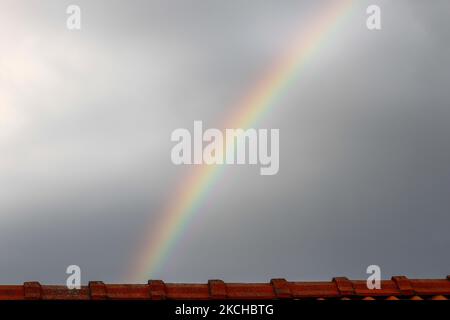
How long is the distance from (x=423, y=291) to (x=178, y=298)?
5182 millimetres

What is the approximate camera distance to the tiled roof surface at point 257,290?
16.2 meters

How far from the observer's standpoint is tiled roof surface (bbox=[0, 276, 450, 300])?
16219mm

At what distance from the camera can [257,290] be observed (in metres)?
17.0

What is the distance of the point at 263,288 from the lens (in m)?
17.0
